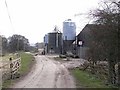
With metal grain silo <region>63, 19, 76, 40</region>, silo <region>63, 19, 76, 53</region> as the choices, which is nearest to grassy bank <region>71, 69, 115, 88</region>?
metal grain silo <region>63, 19, 76, 40</region>

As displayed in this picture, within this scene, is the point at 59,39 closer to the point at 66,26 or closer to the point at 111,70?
the point at 66,26

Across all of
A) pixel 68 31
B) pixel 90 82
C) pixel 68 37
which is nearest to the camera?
pixel 90 82

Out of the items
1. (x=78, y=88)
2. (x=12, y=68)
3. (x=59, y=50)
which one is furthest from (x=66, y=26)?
(x=78, y=88)

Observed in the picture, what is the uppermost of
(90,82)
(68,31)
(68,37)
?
(68,31)

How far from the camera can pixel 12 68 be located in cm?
2394

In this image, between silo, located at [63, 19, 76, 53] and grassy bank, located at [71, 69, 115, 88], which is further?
silo, located at [63, 19, 76, 53]

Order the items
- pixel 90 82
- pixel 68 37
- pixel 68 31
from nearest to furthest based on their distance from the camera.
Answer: pixel 90 82 < pixel 68 31 < pixel 68 37

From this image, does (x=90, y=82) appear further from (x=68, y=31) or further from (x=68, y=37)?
(x=68, y=37)

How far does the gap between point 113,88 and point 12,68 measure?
33.1ft

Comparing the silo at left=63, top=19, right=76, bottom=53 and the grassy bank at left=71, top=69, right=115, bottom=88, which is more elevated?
the silo at left=63, top=19, right=76, bottom=53

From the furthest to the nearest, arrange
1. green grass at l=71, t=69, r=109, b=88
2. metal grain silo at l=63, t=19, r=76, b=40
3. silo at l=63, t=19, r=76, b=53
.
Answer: silo at l=63, t=19, r=76, b=53 < metal grain silo at l=63, t=19, r=76, b=40 < green grass at l=71, t=69, r=109, b=88

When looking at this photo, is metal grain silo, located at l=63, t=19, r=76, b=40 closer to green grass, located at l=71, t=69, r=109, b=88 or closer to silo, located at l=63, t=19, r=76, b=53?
silo, located at l=63, t=19, r=76, b=53

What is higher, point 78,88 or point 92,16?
point 92,16

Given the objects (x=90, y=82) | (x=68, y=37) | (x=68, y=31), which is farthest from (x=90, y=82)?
(x=68, y=37)
